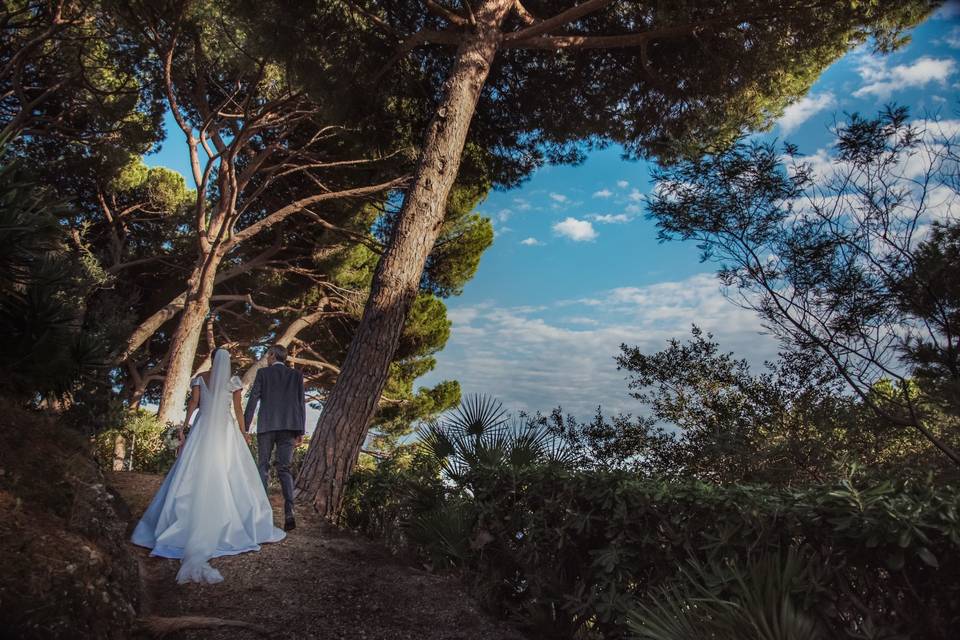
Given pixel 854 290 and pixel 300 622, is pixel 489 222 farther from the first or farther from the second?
pixel 300 622

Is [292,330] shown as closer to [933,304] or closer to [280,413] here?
[280,413]

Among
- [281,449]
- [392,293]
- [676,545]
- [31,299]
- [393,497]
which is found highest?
[392,293]

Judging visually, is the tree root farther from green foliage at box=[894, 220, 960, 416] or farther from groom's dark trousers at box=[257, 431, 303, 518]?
green foliage at box=[894, 220, 960, 416]

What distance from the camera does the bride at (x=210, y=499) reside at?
501cm

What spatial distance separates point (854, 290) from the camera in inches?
287

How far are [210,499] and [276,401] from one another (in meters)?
1.23

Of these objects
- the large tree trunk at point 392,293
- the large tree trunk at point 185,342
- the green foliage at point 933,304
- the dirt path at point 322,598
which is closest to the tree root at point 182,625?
the dirt path at point 322,598

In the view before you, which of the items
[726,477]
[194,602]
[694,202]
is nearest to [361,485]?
[194,602]

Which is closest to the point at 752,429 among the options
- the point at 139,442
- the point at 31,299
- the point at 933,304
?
the point at 933,304

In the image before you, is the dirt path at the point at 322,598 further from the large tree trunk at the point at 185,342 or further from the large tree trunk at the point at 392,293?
the large tree trunk at the point at 185,342

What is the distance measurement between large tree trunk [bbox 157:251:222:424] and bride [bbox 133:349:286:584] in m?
8.65

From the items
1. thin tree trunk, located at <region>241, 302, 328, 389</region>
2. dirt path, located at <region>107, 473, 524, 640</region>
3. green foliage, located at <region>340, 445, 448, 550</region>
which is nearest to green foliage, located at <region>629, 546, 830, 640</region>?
dirt path, located at <region>107, 473, 524, 640</region>

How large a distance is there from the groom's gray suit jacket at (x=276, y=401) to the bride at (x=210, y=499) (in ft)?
0.98

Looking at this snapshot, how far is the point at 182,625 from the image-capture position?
11.3 ft
